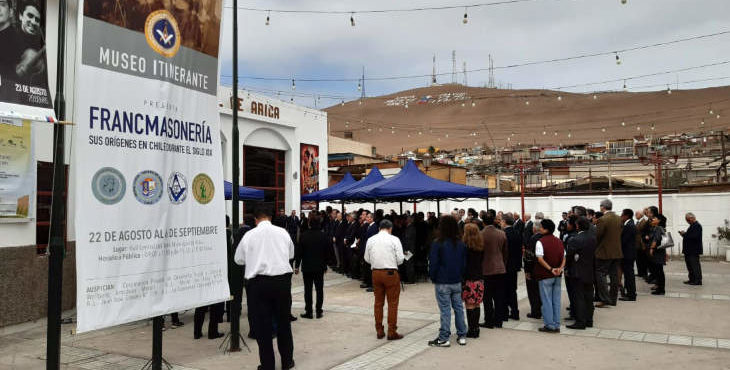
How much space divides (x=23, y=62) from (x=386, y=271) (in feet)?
15.8

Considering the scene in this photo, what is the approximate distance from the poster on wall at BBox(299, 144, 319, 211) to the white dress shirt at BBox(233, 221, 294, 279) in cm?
1541

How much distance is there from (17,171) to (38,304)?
7.84 ft

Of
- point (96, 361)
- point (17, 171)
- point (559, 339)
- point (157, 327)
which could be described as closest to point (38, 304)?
point (17, 171)

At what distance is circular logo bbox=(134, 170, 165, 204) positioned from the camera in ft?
16.2

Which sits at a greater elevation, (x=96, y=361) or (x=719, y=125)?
(x=719, y=125)

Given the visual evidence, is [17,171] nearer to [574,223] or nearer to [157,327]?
[157,327]

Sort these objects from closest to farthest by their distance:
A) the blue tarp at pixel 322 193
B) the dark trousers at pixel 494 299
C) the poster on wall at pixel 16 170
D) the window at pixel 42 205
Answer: the dark trousers at pixel 494 299, the poster on wall at pixel 16 170, the window at pixel 42 205, the blue tarp at pixel 322 193

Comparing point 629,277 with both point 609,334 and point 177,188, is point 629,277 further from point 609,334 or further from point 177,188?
point 177,188

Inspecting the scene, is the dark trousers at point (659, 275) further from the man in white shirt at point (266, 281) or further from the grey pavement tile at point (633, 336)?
the man in white shirt at point (266, 281)

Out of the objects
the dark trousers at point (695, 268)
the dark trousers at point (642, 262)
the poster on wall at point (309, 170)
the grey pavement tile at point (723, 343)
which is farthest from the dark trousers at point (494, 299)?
the poster on wall at point (309, 170)

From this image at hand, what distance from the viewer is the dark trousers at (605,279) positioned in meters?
9.68

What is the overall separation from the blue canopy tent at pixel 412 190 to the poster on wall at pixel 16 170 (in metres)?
7.36

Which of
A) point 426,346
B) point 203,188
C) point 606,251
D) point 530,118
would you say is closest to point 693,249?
point 606,251

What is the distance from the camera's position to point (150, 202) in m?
5.03
